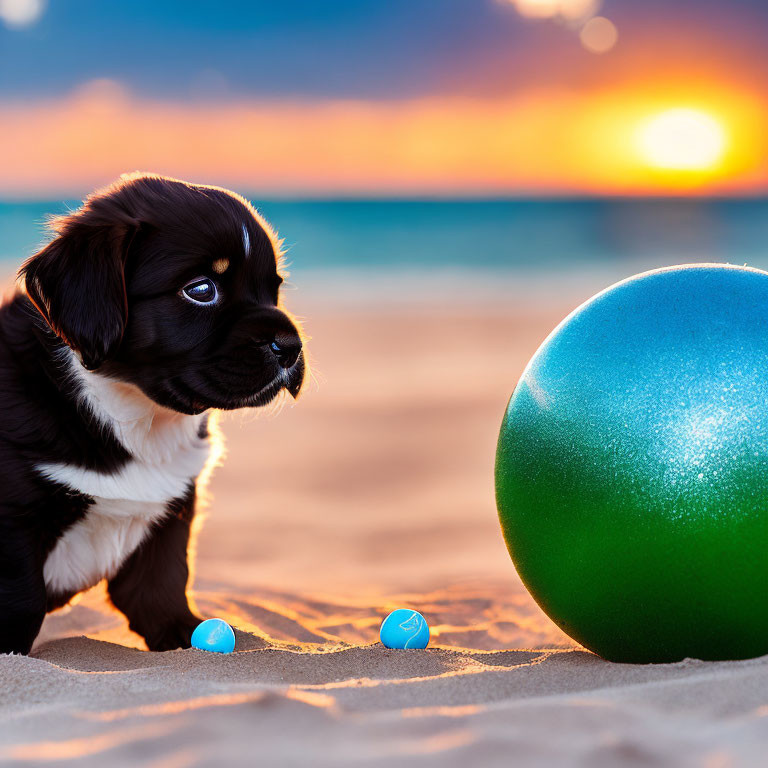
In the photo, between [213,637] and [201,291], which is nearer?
[201,291]

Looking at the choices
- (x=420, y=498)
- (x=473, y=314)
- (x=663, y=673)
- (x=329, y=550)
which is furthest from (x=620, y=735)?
(x=473, y=314)

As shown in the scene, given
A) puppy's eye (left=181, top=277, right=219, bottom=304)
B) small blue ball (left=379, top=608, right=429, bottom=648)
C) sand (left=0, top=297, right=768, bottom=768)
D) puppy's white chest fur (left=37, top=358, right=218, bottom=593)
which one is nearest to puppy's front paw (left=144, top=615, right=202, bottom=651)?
sand (left=0, top=297, right=768, bottom=768)

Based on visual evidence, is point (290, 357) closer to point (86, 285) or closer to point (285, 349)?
point (285, 349)

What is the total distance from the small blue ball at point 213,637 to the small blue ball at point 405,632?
1.87 feet

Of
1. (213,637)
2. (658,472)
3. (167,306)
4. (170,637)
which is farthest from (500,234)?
(658,472)

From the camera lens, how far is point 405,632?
3.74m

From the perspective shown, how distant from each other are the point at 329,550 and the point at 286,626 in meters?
1.55

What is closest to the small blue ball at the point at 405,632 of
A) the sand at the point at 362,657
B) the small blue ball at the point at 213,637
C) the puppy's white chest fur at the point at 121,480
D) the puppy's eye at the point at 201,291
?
the sand at the point at 362,657

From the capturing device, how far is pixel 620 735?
2268mm

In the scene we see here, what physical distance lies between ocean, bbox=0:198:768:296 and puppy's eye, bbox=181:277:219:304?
1694 centimetres

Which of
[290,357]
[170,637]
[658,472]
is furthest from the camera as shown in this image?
[170,637]

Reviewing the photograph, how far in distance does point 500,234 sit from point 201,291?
30.0 m

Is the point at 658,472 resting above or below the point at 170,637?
above

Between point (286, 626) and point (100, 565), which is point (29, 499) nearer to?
point (100, 565)
